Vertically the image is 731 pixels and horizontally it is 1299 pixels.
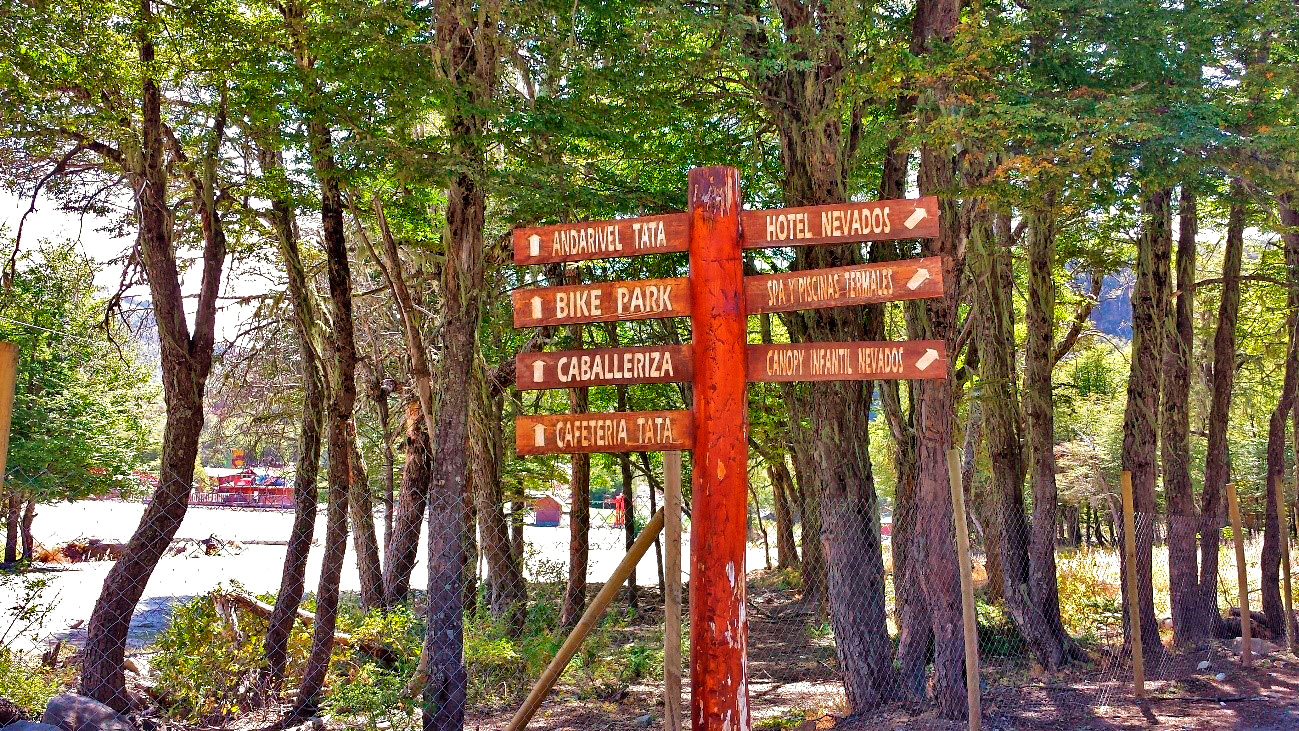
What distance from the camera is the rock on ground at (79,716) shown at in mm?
6340

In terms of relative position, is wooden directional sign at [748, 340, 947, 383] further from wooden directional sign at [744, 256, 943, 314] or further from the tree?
the tree

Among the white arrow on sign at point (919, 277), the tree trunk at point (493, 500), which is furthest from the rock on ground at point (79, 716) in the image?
the tree trunk at point (493, 500)

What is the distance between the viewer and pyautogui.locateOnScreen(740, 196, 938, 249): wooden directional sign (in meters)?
4.47

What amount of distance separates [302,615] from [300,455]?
2036 millimetres

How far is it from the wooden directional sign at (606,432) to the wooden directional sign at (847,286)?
0.67 metres

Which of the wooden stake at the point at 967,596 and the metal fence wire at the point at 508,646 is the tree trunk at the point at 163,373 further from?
the wooden stake at the point at 967,596

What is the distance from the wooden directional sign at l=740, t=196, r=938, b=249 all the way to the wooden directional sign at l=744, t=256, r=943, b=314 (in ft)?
0.47

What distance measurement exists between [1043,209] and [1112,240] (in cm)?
726

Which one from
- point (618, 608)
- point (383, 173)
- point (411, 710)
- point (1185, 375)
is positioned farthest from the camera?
point (618, 608)

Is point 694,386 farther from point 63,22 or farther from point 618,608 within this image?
point 618,608

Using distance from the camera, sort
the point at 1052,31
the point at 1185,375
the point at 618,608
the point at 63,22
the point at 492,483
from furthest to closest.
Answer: the point at 618,608, the point at 492,483, the point at 1185,375, the point at 1052,31, the point at 63,22

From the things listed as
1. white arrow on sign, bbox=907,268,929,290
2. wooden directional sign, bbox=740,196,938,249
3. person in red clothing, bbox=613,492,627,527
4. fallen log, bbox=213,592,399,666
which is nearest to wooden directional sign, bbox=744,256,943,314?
white arrow on sign, bbox=907,268,929,290

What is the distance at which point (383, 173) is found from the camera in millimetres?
10000

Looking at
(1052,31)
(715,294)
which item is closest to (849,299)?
(715,294)
